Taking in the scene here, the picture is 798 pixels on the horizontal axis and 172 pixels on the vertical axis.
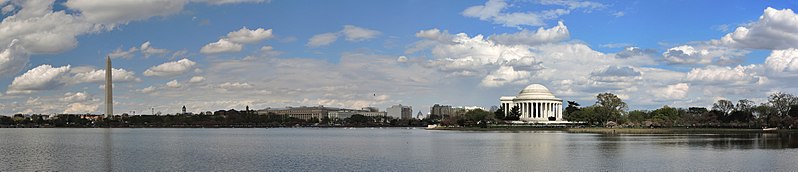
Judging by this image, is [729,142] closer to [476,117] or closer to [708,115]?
[708,115]

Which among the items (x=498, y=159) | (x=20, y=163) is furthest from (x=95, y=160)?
(x=498, y=159)

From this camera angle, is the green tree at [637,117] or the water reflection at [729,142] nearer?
the water reflection at [729,142]

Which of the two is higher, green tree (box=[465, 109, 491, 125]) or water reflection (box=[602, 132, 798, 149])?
green tree (box=[465, 109, 491, 125])

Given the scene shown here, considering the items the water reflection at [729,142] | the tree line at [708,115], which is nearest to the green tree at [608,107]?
the tree line at [708,115]

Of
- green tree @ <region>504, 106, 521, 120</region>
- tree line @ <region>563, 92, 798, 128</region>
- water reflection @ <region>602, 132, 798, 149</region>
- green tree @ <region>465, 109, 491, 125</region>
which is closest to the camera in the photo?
water reflection @ <region>602, 132, 798, 149</region>

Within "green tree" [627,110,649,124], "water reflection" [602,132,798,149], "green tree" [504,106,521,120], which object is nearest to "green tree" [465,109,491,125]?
"green tree" [504,106,521,120]

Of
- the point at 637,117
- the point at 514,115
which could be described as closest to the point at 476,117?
the point at 514,115

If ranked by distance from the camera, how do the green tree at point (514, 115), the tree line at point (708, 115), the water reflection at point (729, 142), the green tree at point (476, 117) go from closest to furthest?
the water reflection at point (729, 142) → the tree line at point (708, 115) → the green tree at point (476, 117) → the green tree at point (514, 115)

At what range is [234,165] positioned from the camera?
162 feet

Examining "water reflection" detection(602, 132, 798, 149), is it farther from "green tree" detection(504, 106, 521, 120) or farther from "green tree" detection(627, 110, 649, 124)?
"green tree" detection(504, 106, 521, 120)

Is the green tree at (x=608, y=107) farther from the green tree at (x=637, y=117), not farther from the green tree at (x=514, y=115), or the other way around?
the green tree at (x=514, y=115)

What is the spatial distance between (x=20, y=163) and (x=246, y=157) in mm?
14471

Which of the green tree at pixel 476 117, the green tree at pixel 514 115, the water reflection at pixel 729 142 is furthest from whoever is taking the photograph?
the green tree at pixel 514 115

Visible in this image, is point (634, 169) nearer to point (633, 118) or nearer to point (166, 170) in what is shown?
point (166, 170)
